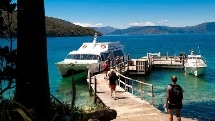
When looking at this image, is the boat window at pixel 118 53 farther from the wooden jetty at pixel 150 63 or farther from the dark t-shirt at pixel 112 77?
the dark t-shirt at pixel 112 77

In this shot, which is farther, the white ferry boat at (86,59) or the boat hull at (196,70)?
the boat hull at (196,70)

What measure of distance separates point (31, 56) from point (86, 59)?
1093 inches

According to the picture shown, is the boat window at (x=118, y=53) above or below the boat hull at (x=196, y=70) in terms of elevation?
above

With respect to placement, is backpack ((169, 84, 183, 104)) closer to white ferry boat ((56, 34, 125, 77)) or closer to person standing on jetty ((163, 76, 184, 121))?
person standing on jetty ((163, 76, 184, 121))

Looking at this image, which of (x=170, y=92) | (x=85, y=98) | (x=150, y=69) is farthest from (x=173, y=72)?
(x=170, y=92)

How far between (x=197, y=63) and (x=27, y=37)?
35696mm

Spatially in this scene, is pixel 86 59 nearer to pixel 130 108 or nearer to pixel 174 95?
pixel 130 108

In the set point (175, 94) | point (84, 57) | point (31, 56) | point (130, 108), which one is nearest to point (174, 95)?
point (175, 94)

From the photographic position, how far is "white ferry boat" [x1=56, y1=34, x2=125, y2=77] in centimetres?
3375

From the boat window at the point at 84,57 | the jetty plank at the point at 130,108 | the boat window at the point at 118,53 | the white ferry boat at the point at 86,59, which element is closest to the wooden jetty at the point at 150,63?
A: the boat window at the point at 118,53

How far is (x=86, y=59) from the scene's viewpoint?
35094 mm

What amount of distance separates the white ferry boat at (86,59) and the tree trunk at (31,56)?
2505 centimetres

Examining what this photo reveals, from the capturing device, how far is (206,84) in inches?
1358

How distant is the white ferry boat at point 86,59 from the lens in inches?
1329
